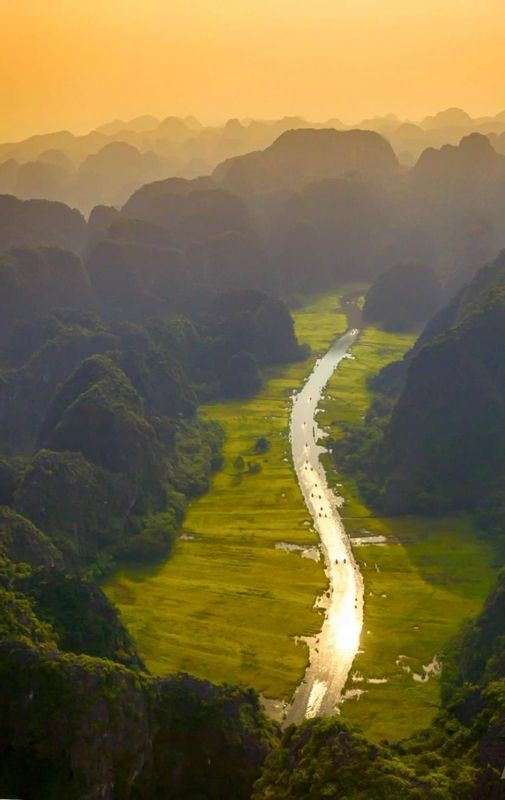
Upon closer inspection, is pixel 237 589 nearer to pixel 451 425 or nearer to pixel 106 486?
pixel 106 486

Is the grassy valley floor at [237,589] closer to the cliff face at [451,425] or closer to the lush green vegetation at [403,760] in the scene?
the cliff face at [451,425]

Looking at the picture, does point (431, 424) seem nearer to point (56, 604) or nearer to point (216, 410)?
point (216, 410)

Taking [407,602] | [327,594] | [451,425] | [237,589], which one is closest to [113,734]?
[237,589]

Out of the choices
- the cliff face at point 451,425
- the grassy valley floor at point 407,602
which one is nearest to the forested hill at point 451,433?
the cliff face at point 451,425

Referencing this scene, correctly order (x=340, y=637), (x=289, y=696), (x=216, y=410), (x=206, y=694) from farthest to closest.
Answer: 1. (x=216, y=410)
2. (x=340, y=637)
3. (x=289, y=696)
4. (x=206, y=694)

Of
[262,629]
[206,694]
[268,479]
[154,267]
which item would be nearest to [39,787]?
[206,694]

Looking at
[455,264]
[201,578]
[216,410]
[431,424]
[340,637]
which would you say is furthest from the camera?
[455,264]
